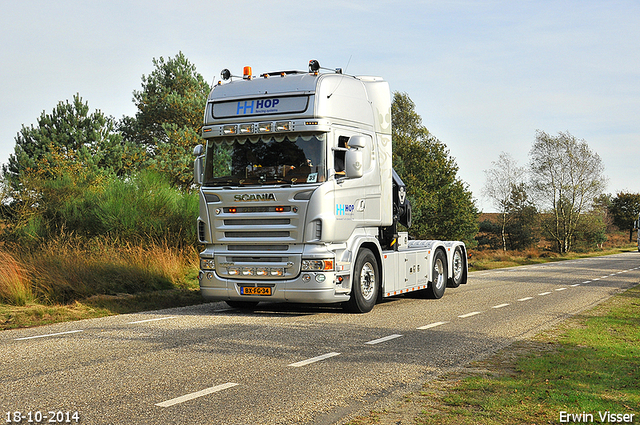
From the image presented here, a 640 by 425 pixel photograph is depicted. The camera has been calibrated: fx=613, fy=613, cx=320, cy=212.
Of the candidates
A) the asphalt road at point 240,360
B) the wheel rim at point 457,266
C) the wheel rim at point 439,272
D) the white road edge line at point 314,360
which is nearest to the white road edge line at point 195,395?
the asphalt road at point 240,360

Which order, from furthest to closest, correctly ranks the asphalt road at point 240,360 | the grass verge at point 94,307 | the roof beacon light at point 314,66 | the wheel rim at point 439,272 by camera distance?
the wheel rim at point 439,272
the roof beacon light at point 314,66
the grass verge at point 94,307
the asphalt road at point 240,360

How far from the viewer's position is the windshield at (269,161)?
10.6m

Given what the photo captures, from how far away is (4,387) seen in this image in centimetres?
564

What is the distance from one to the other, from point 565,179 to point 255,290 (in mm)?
56710

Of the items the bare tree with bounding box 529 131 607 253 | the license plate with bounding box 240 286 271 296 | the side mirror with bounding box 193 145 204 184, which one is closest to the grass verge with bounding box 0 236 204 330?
the license plate with bounding box 240 286 271 296

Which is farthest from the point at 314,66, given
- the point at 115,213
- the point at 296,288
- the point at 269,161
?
the point at 115,213

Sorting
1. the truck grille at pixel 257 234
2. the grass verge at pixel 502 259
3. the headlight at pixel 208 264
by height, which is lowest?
the grass verge at pixel 502 259

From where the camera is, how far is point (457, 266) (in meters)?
16.7

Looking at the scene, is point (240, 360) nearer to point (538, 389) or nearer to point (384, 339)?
point (384, 339)

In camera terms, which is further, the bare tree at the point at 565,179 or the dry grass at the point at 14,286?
the bare tree at the point at 565,179

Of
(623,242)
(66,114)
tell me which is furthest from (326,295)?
(623,242)

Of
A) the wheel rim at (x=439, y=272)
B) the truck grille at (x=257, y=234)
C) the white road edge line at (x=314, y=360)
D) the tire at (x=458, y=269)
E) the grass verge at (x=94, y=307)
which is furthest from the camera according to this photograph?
the tire at (x=458, y=269)

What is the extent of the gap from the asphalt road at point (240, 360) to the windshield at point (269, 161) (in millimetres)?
2425

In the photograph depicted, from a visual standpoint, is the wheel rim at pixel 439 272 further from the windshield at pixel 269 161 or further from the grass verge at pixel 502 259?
the grass verge at pixel 502 259
